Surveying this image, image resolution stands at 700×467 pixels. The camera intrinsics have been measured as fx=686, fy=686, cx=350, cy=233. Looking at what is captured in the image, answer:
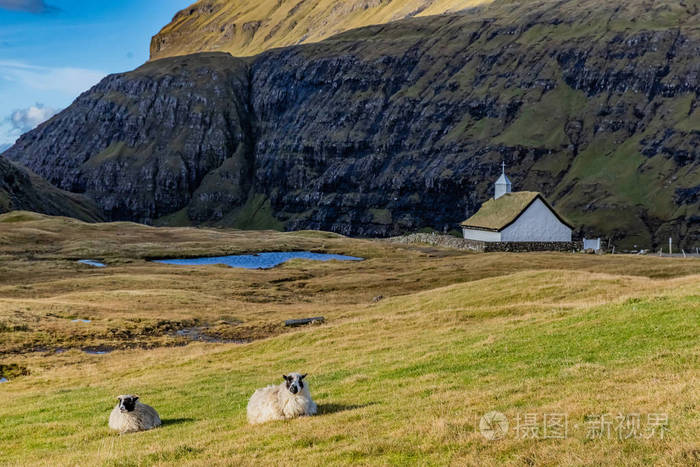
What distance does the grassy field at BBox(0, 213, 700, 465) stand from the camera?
15297 millimetres

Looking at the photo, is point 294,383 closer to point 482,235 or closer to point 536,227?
point 536,227

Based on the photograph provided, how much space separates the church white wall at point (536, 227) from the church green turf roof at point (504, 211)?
1053 mm

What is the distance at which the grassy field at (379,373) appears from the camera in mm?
15297

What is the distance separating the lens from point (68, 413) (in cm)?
2620

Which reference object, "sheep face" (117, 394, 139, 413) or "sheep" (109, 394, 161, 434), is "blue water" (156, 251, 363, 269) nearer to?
"sheep" (109, 394, 161, 434)

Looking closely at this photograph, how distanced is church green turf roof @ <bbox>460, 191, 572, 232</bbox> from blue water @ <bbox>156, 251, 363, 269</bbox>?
81.0 ft

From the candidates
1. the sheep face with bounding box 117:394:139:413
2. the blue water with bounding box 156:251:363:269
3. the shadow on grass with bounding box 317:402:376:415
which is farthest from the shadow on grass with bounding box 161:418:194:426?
the blue water with bounding box 156:251:363:269

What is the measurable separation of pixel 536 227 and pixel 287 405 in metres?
108

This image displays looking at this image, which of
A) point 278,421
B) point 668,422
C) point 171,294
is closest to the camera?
point 668,422

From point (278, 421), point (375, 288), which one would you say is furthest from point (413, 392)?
point (375, 288)

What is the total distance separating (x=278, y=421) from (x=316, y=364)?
12814 millimetres

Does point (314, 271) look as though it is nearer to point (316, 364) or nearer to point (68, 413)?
point (316, 364)

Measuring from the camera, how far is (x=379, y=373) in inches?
1069

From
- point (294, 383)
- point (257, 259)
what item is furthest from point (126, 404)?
point (257, 259)
